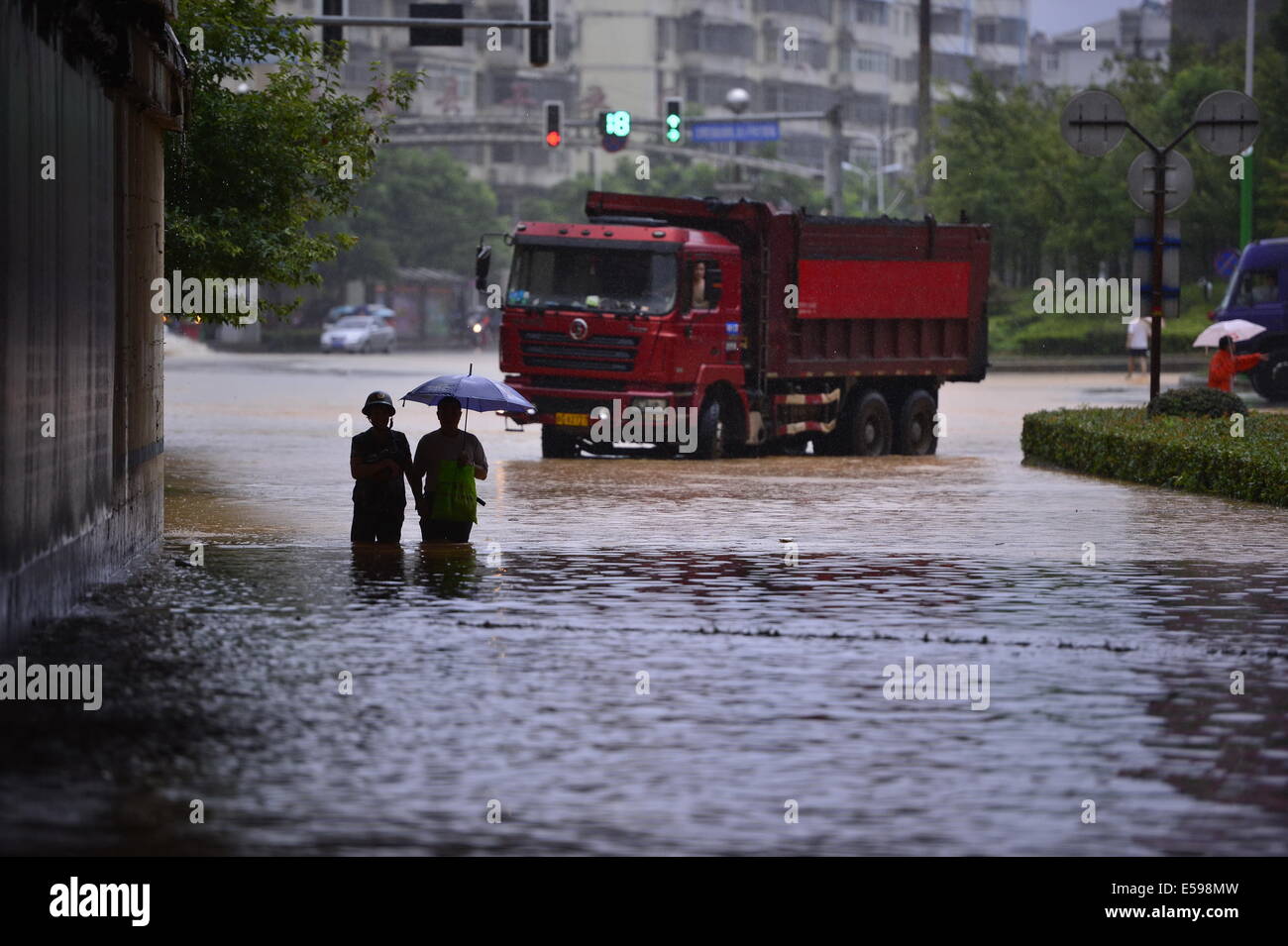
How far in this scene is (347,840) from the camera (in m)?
7.58

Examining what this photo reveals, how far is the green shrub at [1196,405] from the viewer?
26938 mm

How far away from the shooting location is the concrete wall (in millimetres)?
11617

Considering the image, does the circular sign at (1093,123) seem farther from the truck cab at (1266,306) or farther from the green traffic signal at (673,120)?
the green traffic signal at (673,120)

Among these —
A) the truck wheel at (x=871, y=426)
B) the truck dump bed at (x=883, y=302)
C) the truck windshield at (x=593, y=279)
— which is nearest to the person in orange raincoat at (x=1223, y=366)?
the truck dump bed at (x=883, y=302)

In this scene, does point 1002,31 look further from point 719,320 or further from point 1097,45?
point 719,320

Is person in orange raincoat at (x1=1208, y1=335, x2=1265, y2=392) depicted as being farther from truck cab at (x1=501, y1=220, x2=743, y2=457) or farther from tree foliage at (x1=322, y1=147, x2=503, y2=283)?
tree foliage at (x1=322, y1=147, x2=503, y2=283)

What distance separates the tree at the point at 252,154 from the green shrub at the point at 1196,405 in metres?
9.26

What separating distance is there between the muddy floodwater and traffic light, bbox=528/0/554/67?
1174 centimetres

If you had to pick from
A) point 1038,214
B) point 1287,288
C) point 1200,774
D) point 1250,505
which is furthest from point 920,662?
point 1038,214

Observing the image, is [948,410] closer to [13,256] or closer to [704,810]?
[13,256]

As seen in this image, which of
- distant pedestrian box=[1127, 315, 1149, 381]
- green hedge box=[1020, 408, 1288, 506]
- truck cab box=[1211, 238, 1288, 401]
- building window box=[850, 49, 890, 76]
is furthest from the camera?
building window box=[850, 49, 890, 76]

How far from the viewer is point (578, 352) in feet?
92.5

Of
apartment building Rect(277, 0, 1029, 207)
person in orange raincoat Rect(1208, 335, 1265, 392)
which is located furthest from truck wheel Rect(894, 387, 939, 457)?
apartment building Rect(277, 0, 1029, 207)

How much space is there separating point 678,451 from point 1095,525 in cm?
1009
